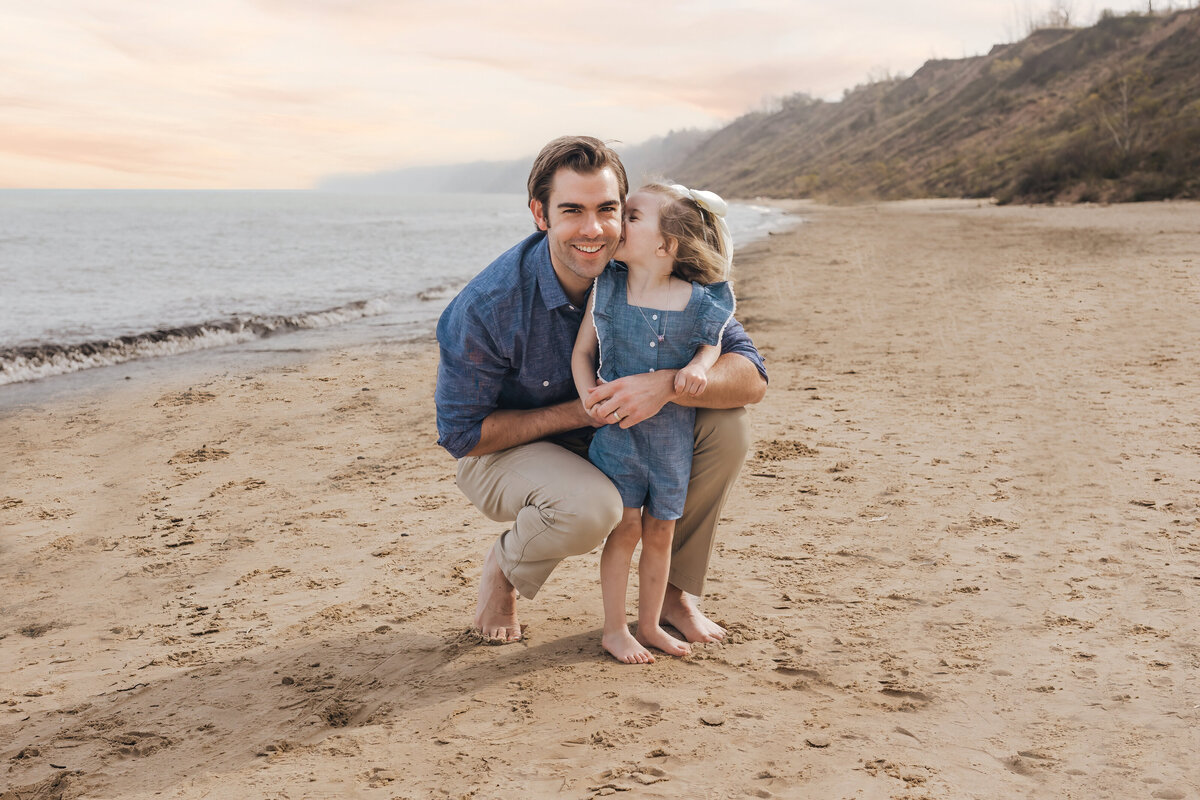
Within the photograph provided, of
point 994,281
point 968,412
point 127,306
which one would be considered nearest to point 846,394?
point 968,412

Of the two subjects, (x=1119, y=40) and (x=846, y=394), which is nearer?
(x=846, y=394)

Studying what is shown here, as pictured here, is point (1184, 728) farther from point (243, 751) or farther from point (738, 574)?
point (243, 751)

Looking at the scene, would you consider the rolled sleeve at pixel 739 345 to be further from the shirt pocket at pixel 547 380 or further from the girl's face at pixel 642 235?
the shirt pocket at pixel 547 380

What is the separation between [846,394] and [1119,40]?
57805 mm

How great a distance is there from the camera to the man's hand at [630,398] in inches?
103

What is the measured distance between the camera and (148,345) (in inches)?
379

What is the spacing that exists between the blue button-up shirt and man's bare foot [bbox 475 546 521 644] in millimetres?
469

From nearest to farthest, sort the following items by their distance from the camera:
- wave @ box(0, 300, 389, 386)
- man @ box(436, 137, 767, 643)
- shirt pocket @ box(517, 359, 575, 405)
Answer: man @ box(436, 137, 767, 643) → shirt pocket @ box(517, 359, 575, 405) → wave @ box(0, 300, 389, 386)

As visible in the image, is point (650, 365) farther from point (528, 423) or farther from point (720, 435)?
point (528, 423)

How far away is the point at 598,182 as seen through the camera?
2717 mm

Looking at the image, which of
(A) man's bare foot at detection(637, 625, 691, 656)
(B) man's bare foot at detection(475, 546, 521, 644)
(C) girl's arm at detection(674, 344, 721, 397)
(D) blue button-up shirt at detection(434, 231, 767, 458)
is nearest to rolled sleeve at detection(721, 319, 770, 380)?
(D) blue button-up shirt at detection(434, 231, 767, 458)

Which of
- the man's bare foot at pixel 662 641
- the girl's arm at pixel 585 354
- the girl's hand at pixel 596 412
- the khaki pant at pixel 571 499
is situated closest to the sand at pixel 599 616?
the man's bare foot at pixel 662 641

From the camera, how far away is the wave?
853 cm

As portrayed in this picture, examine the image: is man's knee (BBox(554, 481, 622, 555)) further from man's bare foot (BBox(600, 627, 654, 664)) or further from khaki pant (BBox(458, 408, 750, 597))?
man's bare foot (BBox(600, 627, 654, 664))
